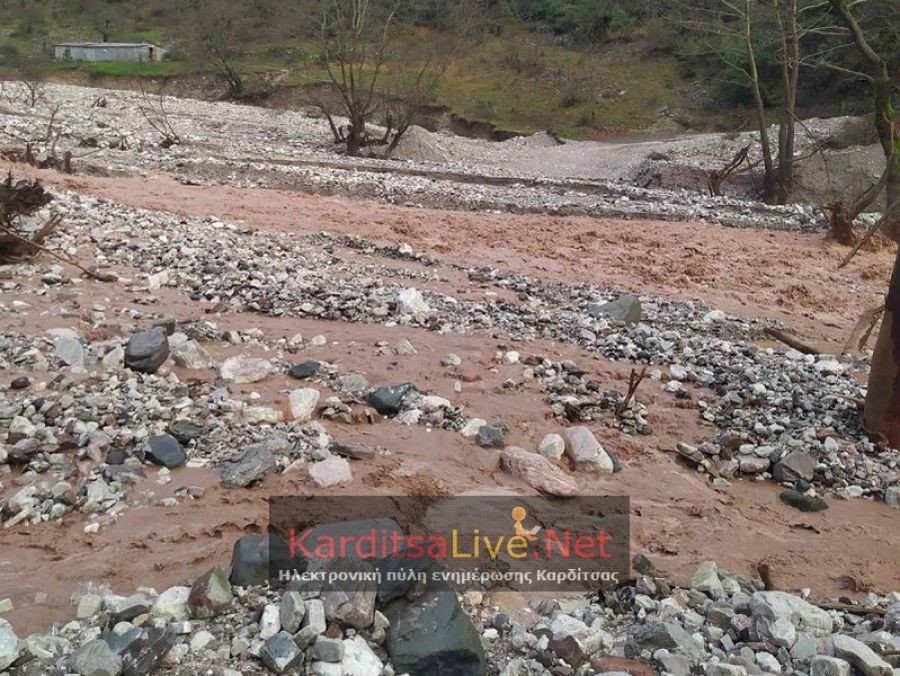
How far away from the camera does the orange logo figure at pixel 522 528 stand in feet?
11.5

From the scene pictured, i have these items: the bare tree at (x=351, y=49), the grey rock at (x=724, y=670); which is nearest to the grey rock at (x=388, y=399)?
the grey rock at (x=724, y=670)

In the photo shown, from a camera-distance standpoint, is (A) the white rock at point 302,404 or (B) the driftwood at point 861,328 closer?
(A) the white rock at point 302,404

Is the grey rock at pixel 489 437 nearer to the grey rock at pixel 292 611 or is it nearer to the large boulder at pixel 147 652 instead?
the grey rock at pixel 292 611

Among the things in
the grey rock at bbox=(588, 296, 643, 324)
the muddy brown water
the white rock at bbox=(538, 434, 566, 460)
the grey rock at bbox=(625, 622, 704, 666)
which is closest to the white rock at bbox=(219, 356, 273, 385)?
the muddy brown water

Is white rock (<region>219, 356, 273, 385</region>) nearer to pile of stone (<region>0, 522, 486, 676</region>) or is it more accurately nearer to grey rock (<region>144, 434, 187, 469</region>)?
grey rock (<region>144, 434, 187, 469</region>)

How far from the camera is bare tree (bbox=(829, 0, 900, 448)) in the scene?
14.4 ft

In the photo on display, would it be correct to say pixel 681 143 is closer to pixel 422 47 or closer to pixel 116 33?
pixel 422 47

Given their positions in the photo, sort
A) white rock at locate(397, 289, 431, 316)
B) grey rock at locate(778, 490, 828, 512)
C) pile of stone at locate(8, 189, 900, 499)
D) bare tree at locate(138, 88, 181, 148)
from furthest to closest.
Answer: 1. bare tree at locate(138, 88, 181, 148)
2. white rock at locate(397, 289, 431, 316)
3. pile of stone at locate(8, 189, 900, 499)
4. grey rock at locate(778, 490, 828, 512)

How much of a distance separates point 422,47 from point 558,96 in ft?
17.6

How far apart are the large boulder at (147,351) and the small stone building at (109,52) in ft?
122

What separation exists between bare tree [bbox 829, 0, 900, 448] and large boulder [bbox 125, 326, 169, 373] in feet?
13.1

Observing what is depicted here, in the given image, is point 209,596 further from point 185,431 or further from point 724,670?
point 724,670

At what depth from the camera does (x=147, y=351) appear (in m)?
4.65

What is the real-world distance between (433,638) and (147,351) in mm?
2827
